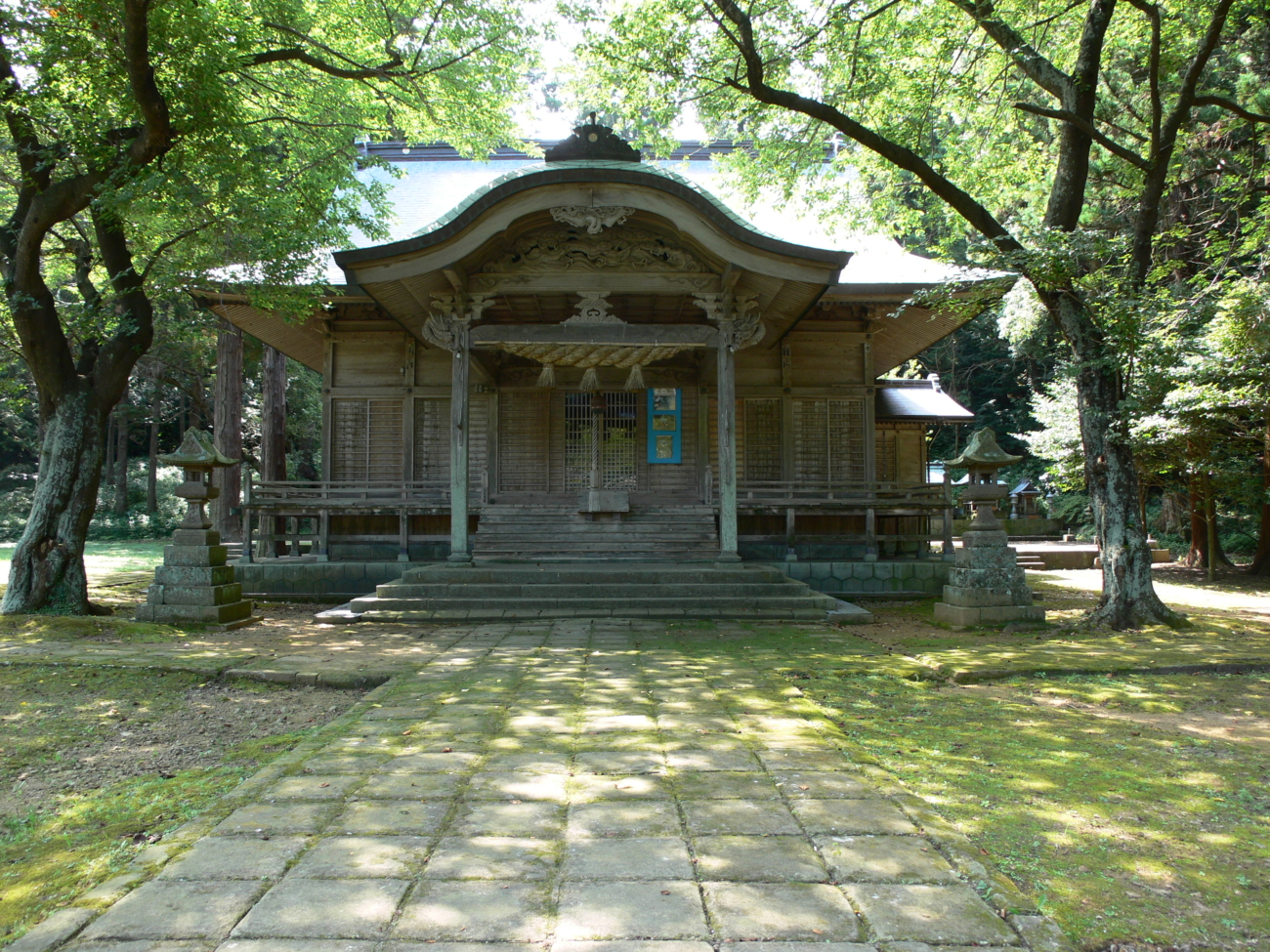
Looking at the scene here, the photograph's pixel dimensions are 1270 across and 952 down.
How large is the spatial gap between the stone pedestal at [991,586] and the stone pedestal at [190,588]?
819 centimetres

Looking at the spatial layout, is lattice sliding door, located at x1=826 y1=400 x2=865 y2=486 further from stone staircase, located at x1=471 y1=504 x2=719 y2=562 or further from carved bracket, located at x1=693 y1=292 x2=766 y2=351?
Answer: carved bracket, located at x1=693 y1=292 x2=766 y2=351

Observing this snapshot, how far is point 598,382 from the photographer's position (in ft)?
41.5

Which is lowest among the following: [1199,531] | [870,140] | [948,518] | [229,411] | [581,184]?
[1199,531]

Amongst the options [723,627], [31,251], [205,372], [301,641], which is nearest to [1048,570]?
[723,627]

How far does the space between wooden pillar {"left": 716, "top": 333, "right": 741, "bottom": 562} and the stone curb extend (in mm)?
6763

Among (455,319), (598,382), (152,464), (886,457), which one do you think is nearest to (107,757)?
(455,319)

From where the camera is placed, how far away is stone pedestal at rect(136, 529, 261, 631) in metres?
8.02

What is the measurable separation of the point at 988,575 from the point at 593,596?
4571mm

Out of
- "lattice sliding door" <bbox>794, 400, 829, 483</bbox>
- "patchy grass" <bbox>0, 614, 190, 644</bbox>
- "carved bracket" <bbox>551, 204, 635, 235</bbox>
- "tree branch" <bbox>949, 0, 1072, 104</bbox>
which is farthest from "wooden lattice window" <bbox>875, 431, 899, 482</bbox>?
"patchy grass" <bbox>0, 614, 190, 644</bbox>

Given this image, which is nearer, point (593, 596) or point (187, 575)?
point (187, 575)

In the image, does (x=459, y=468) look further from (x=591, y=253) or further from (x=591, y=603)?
(x=591, y=253)

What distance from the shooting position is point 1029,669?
18.8ft

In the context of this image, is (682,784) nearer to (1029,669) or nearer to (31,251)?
(1029,669)

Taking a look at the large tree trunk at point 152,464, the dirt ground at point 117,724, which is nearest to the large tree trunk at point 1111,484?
the dirt ground at point 117,724
